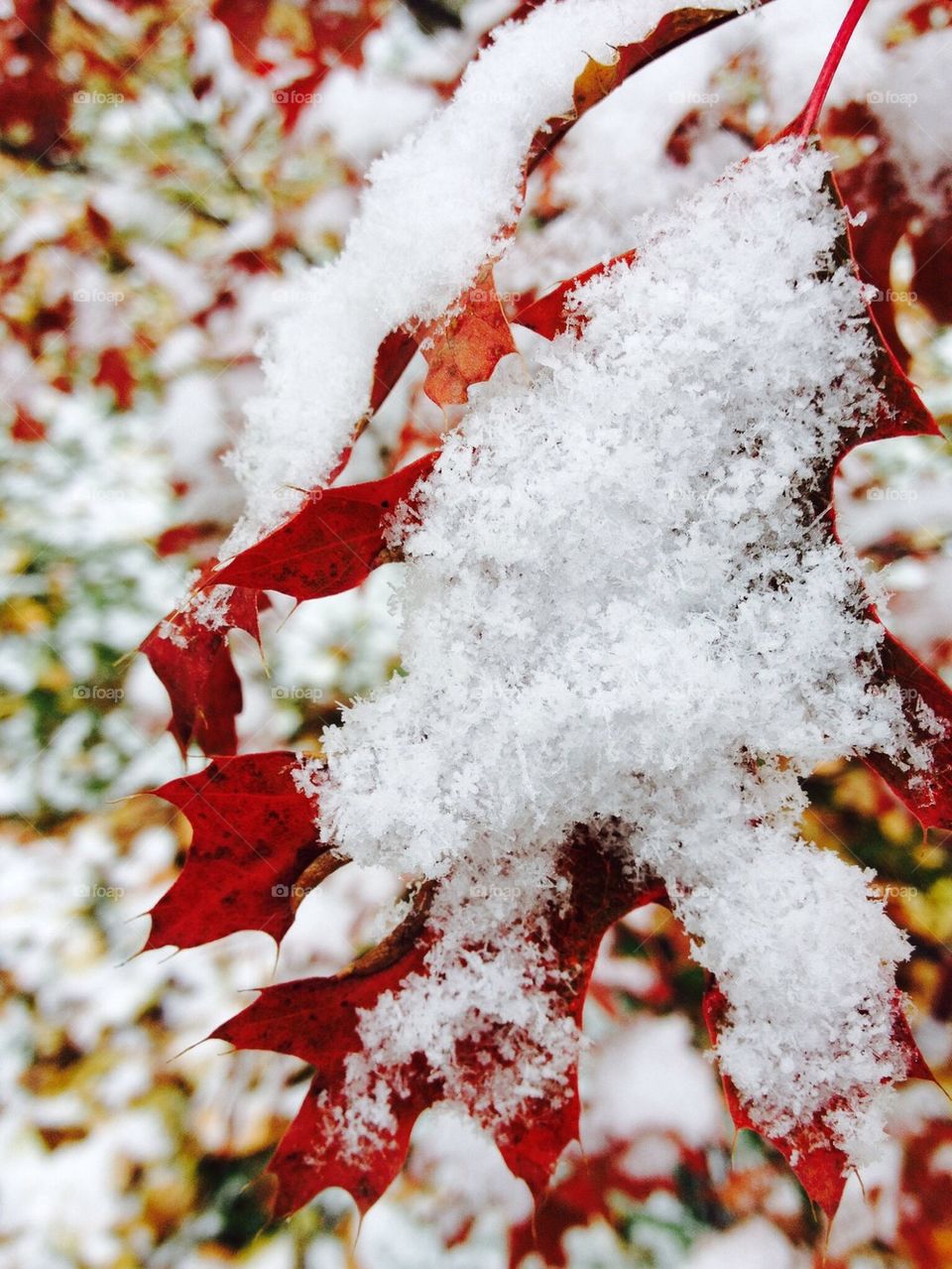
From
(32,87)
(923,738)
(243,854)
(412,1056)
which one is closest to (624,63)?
(923,738)

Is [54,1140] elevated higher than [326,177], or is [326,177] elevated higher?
[326,177]

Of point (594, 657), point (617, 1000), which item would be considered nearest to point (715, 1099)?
point (617, 1000)

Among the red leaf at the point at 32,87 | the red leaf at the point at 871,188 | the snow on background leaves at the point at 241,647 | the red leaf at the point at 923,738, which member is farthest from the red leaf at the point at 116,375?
the red leaf at the point at 923,738

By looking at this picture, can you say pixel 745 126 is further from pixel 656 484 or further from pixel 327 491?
pixel 327 491

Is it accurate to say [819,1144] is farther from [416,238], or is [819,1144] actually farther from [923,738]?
[416,238]

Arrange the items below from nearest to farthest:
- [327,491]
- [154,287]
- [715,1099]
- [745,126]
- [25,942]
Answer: [327,491] → [745,126] → [715,1099] → [154,287] → [25,942]

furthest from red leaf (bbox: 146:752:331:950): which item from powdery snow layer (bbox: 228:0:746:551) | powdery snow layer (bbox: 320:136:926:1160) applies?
powdery snow layer (bbox: 228:0:746:551)

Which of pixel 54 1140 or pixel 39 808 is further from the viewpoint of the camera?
pixel 39 808
